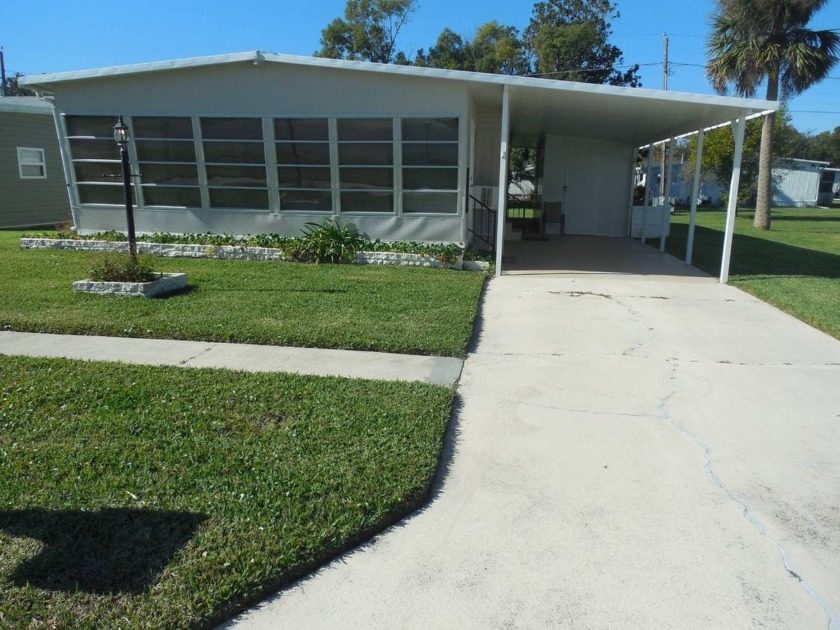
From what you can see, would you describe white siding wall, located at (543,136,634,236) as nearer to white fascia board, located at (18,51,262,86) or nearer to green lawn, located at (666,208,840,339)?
green lawn, located at (666,208,840,339)

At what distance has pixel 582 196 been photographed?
16344mm

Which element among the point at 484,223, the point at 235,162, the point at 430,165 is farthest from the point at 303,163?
the point at 484,223

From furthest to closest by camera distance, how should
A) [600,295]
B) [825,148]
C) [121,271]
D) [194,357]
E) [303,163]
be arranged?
[825,148] < [303,163] < [600,295] < [121,271] < [194,357]

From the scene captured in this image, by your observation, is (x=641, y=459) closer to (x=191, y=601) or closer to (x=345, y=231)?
(x=191, y=601)

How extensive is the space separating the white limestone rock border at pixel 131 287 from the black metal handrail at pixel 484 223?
6.18 m

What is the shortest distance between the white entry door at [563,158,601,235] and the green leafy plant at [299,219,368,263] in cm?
801

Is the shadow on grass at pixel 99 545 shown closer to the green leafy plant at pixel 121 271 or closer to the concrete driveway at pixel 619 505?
the concrete driveway at pixel 619 505

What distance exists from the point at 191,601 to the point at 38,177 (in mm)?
18515

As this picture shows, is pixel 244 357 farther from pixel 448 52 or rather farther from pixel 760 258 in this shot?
pixel 448 52

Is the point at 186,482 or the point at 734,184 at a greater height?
the point at 734,184

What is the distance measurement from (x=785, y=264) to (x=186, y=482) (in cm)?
1208

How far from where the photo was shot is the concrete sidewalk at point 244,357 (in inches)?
198

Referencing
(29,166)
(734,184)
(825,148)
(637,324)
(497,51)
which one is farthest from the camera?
(825,148)

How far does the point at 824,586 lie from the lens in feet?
8.37
